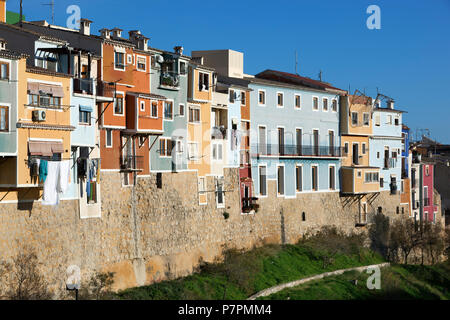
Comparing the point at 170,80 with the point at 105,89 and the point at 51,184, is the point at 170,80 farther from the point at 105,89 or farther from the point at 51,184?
the point at 51,184

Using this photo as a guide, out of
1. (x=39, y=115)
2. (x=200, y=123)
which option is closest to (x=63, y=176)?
(x=39, y=115)

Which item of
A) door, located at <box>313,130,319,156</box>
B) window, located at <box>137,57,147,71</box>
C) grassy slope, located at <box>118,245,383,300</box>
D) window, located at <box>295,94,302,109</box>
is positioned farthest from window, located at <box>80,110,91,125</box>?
door, located at <box>313,130,319,156</box>

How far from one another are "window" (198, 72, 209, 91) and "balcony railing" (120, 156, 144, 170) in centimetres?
760

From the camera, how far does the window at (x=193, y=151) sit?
43062 millimetres

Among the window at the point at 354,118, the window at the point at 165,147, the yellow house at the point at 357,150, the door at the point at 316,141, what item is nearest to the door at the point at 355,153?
the yellow house at the point at 357,150

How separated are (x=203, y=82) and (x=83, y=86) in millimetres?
12294

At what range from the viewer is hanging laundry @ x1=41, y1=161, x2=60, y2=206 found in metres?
30.2

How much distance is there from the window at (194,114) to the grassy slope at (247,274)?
8.66 m

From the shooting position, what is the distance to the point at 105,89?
35312 millimetres

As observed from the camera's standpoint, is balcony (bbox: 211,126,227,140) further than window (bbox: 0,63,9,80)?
Yes

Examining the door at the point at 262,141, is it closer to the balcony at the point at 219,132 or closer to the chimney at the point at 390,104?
the balcony at the point at 219,132

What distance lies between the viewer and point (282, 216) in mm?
52438

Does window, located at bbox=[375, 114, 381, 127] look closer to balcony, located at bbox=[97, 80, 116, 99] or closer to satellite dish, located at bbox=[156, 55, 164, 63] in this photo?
satellite dish, located at bbox=[156, 55, 164, 63]
